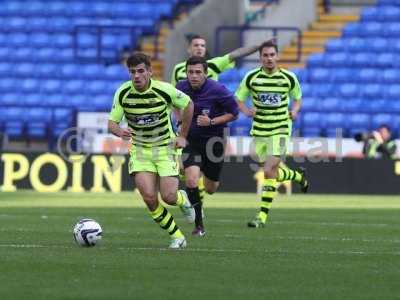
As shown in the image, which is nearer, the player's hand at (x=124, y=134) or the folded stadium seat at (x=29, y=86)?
the player's hand at (x=124, y=134)

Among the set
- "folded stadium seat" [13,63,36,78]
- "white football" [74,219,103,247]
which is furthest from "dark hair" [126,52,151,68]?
"folded stadium seat" [13,63,36,78]

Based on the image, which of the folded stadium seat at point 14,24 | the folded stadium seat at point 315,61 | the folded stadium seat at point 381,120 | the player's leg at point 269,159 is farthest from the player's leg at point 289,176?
the folded stadium seat at point 14,24

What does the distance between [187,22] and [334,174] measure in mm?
7070

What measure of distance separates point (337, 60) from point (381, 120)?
93.4 inches

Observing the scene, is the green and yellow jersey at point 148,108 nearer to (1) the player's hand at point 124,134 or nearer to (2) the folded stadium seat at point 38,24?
(1) the player's hand at point 124,134

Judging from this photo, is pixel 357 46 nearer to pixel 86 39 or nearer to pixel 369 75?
pixel 369 75

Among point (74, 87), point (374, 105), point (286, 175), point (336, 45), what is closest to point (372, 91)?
point (374, 105)

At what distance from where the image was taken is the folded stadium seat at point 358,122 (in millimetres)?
27416

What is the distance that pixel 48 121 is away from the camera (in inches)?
1117

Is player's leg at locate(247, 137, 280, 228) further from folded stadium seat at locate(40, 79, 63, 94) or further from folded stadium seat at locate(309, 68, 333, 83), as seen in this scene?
folded stadium seat at locate(40, 79, 63, 94)

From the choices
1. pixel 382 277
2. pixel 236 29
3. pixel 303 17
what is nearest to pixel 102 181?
pixel 236 29

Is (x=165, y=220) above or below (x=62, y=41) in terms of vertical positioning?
below

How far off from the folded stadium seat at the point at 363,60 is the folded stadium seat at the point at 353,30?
80cm

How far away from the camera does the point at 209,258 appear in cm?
1090
